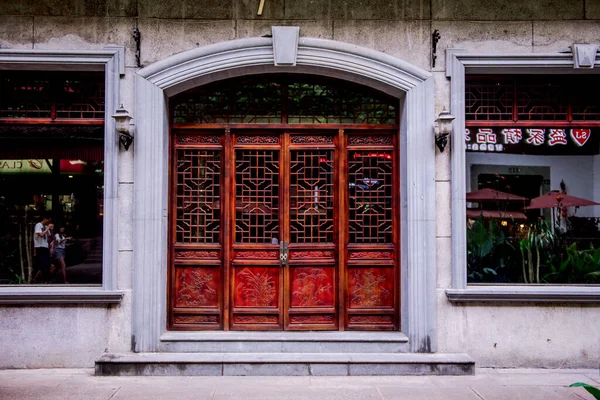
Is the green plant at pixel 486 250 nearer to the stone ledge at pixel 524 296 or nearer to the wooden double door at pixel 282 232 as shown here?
the stone ledge at pixel 524 296

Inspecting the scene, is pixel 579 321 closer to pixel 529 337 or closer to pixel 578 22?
pixel 529 337

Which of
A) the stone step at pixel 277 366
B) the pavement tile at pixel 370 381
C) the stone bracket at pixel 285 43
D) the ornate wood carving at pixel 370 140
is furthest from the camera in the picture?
the ornate wood carving at pixel 370 140

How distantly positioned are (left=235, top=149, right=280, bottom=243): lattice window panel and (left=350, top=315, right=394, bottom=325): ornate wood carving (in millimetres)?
1623

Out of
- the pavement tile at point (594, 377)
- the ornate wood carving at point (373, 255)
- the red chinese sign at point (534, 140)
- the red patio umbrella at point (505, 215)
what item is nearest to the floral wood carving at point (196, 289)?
the ornate wood carving at point (373, 255)

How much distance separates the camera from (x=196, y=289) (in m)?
7.02

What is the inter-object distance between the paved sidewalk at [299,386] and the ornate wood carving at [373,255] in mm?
1644

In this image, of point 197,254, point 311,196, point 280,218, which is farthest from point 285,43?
point 197,254

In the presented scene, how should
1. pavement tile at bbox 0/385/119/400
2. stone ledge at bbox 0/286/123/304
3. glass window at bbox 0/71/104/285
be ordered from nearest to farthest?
1. pavement tile at bbox 0/385/119/400
2. stone ledge at bbox 0/286/123/304
3. glass window at bbox 0/71/104/285

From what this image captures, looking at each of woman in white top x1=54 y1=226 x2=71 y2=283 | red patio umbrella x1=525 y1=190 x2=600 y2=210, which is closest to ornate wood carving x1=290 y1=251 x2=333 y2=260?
red patio umbrella x1=525 y1=190 x2=600 y2=210

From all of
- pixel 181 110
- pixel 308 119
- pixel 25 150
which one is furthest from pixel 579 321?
pixel 25 150

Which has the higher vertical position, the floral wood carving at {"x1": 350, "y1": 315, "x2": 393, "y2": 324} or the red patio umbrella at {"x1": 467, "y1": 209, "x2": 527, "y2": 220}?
the red patio umbrella at {"x1": 467, "y1": 209, "x2": 527, "y2": 220}

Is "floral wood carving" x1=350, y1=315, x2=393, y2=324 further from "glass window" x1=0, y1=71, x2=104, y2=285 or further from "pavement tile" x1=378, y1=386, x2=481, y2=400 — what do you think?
"glass window" x1=0, y1=71, x2=104, y2=285

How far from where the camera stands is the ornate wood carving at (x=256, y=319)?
6.98 metres

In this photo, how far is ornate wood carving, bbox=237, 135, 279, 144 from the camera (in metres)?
7.11
